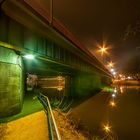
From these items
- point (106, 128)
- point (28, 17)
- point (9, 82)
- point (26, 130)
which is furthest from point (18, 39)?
point (106, 128)

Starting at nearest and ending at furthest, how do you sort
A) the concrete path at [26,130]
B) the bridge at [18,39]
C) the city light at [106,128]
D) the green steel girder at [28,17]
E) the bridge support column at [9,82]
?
the concrete path at [26,130], the green steel girder at [28,17], the bridge at [18,39], the bridge support column at [9,82], the city light at [106,128]

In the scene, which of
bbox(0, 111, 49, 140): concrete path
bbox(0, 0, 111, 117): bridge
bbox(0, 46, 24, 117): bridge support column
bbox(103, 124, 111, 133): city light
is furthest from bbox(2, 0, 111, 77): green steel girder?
bbox(103, 124, 111, 133): city light

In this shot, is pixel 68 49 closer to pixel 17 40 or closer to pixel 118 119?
pixel 118 119

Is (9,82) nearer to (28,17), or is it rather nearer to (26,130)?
(28,17)

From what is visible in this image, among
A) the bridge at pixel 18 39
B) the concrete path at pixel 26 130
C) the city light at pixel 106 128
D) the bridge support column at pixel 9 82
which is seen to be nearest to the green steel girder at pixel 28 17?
the bridge at pixel 18 39

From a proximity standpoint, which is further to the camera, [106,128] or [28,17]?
[106,128]

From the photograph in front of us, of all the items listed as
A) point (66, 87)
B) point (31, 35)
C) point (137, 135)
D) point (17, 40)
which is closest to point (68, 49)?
point (31, 35)

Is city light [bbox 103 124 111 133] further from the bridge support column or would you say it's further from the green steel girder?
the green steel girder

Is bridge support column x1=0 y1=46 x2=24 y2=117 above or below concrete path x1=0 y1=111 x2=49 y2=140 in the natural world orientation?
above

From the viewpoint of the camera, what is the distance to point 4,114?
13.4m

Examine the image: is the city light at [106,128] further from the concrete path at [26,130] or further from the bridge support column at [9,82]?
the bridge support column at [9,82]

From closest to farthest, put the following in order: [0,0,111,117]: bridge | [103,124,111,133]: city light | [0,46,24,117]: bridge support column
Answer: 1. [0,0,111,117]: bridge
2. [0,46,24,117]: bridge support column
3. [103,124,111,133]: city light

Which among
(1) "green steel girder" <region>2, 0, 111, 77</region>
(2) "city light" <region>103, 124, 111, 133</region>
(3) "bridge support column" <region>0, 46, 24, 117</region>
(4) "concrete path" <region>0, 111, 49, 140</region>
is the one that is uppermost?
(1) "green steel girder" <region>2, 0, 111, 77</region>

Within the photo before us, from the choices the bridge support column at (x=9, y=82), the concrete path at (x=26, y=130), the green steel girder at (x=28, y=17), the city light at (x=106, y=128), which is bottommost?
the city light at (x=106, y=128)
